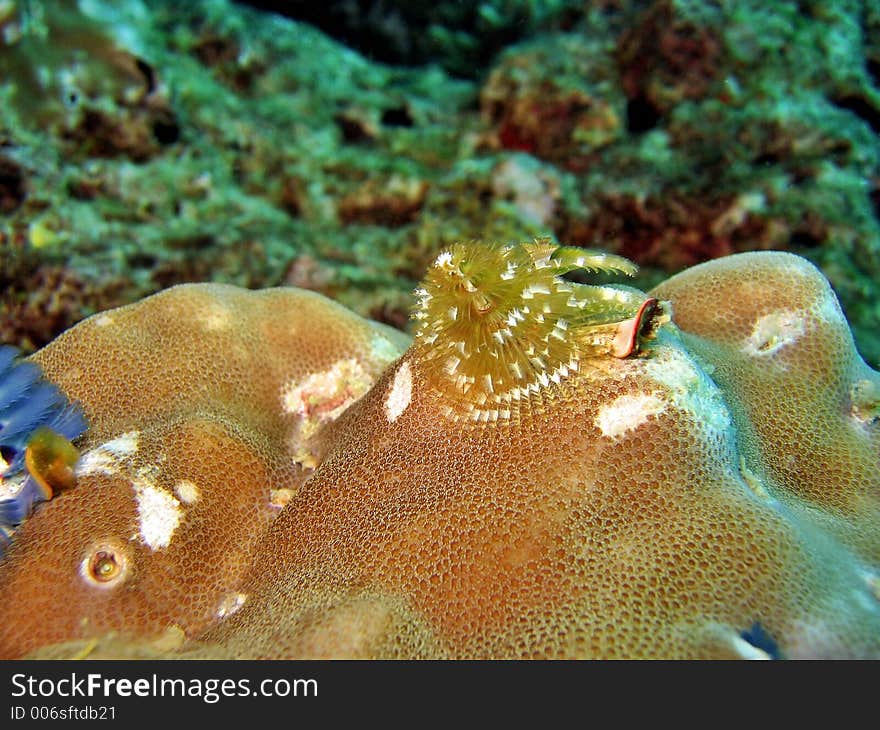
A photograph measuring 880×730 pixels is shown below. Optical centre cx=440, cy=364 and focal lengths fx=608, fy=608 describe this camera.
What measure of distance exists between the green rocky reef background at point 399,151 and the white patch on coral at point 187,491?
253 cm

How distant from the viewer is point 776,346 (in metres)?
2.32

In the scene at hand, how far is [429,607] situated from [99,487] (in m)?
1.23

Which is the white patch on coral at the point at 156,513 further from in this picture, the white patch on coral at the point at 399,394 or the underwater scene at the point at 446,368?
the white patch on coral at the point at 399,394

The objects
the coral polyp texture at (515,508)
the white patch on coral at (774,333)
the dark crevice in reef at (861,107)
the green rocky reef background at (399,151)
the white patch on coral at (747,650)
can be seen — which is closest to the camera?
the white patch on coral at (747,650)

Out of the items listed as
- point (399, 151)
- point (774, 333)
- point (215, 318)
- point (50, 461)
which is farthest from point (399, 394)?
point (399, 151)

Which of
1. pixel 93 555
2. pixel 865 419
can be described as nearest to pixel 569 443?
pixel 865 419

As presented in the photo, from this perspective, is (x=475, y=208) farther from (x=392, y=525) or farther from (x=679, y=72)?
(x=392, y=525)

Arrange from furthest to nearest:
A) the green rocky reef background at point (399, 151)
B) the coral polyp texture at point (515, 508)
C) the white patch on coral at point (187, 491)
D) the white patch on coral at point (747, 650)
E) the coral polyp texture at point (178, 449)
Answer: the green rocky reef background at point (399, 151) < the white patch on coral at point (187, 491) < the coral polyp texture at point (178, 449) < the coral polyp texture at point (515, 508) < the white patch on coral at point (747, 650)

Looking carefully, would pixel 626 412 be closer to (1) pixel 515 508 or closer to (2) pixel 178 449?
(1) pixel 515 508

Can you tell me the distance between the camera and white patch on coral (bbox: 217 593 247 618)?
1961 mm

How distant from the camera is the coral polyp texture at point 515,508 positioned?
1.60 meters

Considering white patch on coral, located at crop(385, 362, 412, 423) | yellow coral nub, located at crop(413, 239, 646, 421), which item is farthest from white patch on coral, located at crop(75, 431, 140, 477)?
yellow coral nub, located at crop(413, 239, 646, 421)

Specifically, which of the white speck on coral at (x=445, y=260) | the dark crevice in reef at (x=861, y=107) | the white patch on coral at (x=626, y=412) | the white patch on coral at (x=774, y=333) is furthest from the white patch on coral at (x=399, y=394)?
the dark crevice in reef at (x=861, y=107)

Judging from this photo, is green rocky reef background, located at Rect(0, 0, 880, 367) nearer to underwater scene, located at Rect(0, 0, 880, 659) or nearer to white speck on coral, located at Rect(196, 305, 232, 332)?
underwater scene, located at Rect(0, 0, 880, 659)
